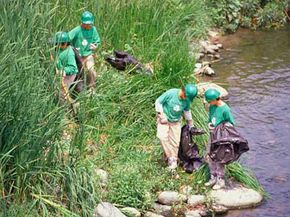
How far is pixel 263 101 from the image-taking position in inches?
454

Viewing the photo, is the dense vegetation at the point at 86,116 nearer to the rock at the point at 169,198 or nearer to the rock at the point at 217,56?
the rock at the point at 169,198

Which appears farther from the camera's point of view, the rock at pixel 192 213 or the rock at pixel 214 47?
the rock at pixel 214 47

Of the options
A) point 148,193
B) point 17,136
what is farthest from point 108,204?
point 17,136

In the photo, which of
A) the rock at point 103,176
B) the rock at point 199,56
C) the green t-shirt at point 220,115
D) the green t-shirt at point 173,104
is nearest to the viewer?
the rock at point 103,176

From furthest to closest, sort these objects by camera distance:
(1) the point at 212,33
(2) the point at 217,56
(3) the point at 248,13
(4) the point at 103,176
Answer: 1. (3) the point at 248,13
2. (1) the point at 212,33
3. (2) the point at 217,56
4. (4) the point at 103,176

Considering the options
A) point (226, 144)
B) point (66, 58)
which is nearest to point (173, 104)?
point (226, 144)

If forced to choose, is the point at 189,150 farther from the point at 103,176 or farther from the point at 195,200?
the point at 103,176

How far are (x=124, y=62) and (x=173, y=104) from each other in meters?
1.96

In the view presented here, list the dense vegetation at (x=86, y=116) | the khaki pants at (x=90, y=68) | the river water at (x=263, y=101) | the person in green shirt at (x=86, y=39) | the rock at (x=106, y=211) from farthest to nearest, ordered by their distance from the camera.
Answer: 1. the person in green shirt at (x=86, y=39)
2. the khaki pants at (x=90, y=68)
3. the river water at (x=263, y=101)
4. the rock at (x=106, y=211)
5. the dense vegetation at (x=86, y=116)

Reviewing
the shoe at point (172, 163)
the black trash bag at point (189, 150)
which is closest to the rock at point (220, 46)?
the black trash bag at point (189, 150)

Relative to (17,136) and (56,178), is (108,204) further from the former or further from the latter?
(17,136)

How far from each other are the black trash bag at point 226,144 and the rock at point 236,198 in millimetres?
376

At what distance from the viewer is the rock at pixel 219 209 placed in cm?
773

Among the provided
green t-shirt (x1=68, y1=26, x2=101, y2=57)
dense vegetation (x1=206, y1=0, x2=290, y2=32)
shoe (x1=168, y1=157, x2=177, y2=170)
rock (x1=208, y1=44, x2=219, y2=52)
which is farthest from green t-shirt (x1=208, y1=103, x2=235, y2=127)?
dense vegetation (x1=206, y1=0, x2=290, y2=32)
